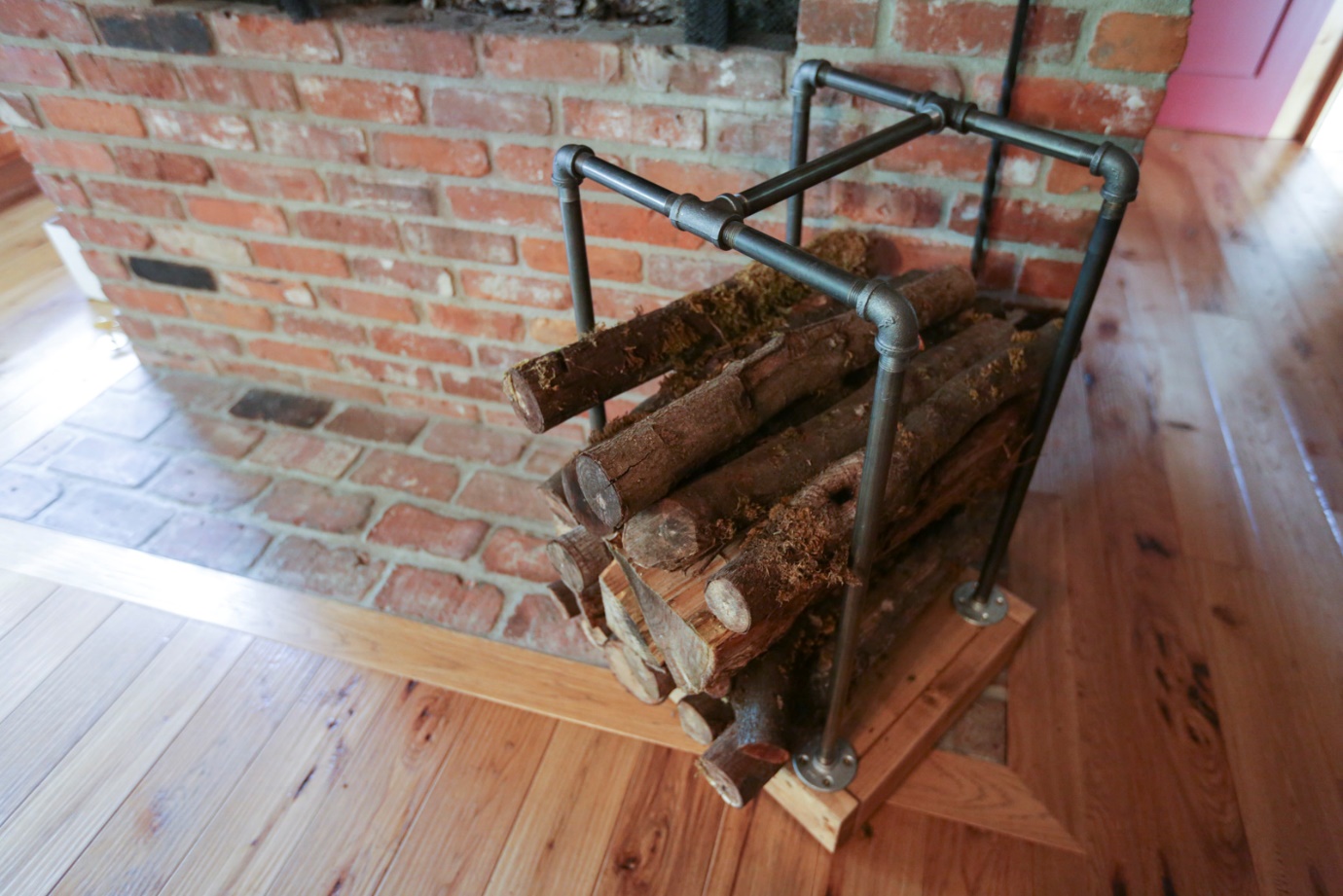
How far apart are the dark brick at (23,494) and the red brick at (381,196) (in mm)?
899

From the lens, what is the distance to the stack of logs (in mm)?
840

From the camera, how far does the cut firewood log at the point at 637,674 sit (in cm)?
109

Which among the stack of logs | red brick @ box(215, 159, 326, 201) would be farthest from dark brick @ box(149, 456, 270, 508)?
the stack of logs

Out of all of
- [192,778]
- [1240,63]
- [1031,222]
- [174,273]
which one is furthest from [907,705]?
[1240,63]

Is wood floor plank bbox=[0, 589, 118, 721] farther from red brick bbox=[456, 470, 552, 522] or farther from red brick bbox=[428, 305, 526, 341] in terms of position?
red brick bbox=[428, 305, 526, 341]

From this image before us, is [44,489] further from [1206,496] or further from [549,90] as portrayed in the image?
[1206,496]

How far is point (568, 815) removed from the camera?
1172mm

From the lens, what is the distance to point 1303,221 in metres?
2.62

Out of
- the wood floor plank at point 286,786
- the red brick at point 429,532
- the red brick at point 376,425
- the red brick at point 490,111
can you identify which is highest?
the red brick at point 490,111

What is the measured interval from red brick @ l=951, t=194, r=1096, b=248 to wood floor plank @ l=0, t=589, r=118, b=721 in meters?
1.64

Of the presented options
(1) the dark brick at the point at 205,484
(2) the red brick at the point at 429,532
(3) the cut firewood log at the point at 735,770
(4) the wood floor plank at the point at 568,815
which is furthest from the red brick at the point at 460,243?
(3) the cut firewood log at the point at 735,770

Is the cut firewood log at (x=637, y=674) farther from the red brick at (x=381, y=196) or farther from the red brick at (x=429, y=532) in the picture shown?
the red brick at (x=381, y=196)

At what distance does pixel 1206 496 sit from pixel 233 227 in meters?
2.10

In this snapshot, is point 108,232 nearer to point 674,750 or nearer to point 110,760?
point 110,760
